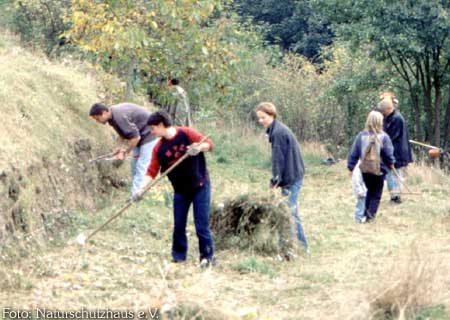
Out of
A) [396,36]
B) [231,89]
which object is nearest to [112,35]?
[231,89]

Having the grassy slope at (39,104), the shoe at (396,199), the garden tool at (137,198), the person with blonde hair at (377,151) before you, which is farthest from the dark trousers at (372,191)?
the garden tool at (137,198)

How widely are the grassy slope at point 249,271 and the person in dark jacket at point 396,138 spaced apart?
1.13ft

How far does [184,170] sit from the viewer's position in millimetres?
9344

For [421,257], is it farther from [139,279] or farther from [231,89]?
[231,89]

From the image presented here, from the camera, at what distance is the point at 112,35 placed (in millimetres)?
15344

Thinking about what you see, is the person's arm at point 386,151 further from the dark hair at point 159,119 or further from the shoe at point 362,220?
the dark hair at point 159,119

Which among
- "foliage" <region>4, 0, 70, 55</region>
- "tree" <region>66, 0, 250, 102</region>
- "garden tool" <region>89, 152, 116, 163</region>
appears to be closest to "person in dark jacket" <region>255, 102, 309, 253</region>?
"garden tool" <region>89, 152, 116, 163</region>

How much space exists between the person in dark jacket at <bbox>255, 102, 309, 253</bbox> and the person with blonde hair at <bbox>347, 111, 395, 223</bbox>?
8.46 ft

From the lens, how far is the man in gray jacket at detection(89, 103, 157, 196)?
1228 cm

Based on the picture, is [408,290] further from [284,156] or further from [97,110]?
[97,110]

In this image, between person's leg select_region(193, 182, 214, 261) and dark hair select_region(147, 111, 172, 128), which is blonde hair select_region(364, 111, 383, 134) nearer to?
person's leg select_region(193, 182, 214, 261)

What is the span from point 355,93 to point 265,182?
6.48 meters

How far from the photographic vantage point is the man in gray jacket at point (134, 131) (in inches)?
484

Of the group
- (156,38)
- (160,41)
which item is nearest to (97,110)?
(160,41)
